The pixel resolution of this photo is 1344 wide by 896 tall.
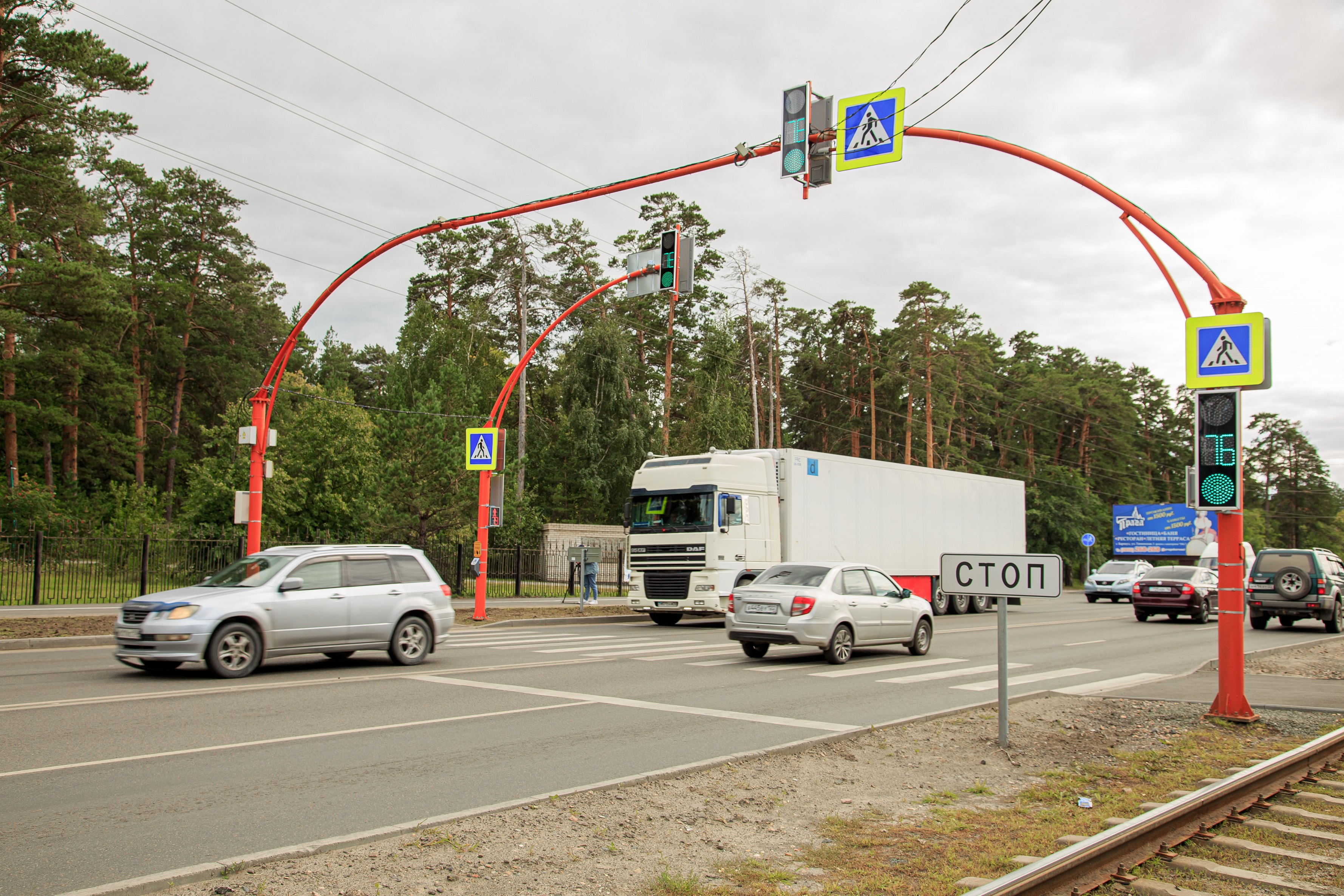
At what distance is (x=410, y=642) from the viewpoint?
45.7 ft

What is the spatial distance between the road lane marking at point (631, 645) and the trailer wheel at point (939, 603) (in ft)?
40.6

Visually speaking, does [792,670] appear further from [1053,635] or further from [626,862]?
[1053,635]

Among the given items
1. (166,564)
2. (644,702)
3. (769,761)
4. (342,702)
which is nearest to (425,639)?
(342,702)

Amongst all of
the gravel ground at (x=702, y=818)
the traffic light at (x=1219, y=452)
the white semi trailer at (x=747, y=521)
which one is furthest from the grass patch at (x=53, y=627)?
the traffic light at (x=1219, y=452)

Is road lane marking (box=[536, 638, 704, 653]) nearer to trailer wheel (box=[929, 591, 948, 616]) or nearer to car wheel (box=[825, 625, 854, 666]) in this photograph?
car wheel (box=[825, 625, 854, 666])

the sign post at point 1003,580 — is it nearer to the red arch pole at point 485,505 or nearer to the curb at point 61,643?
the curb at point 61,643

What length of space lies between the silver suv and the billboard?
59884 mm

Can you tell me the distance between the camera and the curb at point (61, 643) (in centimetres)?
1518

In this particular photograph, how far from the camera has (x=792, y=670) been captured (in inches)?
544

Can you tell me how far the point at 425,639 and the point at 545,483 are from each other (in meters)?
37.9

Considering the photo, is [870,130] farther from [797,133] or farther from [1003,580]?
[1003,580]

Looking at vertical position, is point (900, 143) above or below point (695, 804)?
above

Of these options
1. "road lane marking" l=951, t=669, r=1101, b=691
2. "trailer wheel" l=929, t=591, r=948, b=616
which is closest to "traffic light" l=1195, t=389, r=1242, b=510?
"road lane marking" l=951, t=669, r=1101, b=691

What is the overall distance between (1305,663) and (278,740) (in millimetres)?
15897
